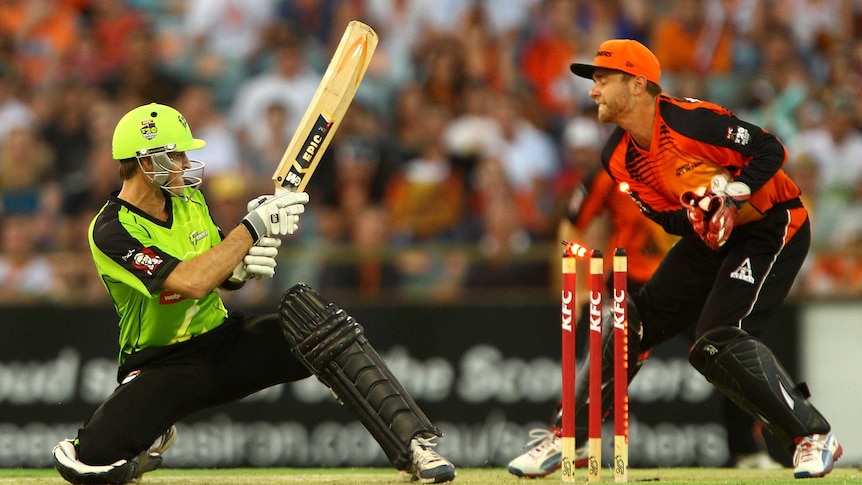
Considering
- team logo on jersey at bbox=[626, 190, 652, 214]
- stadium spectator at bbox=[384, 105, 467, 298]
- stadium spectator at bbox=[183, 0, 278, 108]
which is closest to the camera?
team logo on jersey at bbox=[626, 190, 652, 214]

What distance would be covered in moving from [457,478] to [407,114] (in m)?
5.49

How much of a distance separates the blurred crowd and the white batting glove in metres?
3.16

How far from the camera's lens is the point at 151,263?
510cm

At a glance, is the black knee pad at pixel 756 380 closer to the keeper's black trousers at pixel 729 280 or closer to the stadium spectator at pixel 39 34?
the keeper's black trousers at pixel 729 280

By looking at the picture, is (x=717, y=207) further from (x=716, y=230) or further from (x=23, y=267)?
(x=23, y=267)

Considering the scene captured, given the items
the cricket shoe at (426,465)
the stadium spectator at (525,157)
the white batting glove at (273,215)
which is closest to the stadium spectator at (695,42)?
the stadium spectator at (525,157)

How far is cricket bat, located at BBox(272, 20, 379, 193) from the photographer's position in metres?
5.71

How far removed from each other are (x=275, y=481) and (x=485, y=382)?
9.51ft

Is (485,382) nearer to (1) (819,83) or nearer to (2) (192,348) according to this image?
(2) (192,348)

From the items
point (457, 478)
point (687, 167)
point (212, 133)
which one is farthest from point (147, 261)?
point (212, 133)

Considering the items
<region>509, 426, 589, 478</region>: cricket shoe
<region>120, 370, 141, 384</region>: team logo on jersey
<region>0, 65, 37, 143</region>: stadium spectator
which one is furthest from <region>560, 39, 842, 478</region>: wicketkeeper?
<region>0, 65, 37, 143</region>: stadium spectator

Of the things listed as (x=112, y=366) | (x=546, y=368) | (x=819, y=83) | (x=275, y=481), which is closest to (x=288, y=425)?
(x=112, y=366)

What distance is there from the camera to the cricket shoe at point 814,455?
5.29 meters

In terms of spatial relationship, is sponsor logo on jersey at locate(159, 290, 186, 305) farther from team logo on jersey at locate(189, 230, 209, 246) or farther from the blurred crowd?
the blurred crowd
